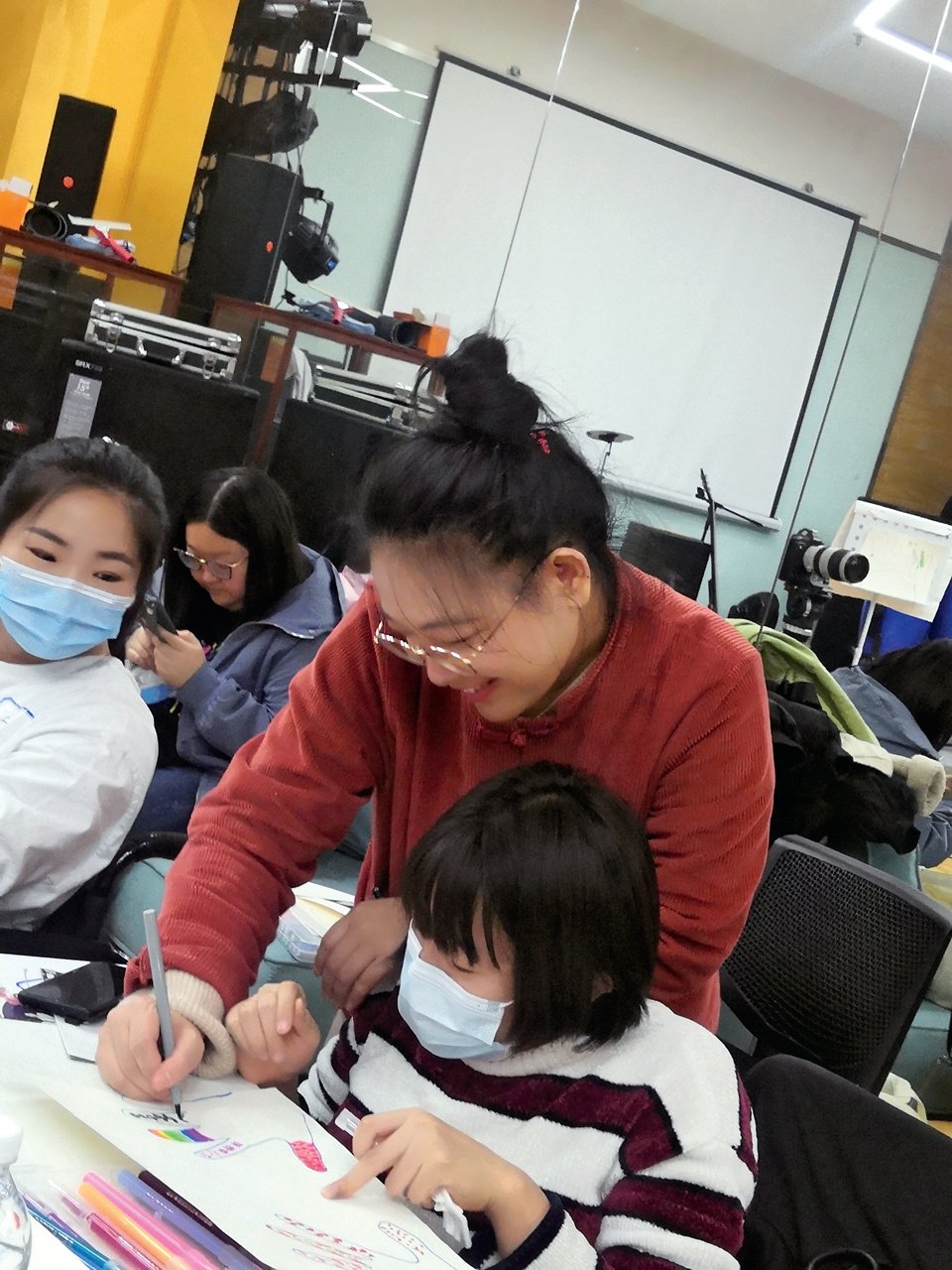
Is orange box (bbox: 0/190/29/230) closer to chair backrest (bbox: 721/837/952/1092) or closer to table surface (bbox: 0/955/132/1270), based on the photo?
chair backrest (bbox: 721/837/952/1092)

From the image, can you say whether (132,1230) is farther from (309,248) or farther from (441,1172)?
(309,248)

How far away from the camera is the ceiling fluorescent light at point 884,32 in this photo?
4770 millimetres

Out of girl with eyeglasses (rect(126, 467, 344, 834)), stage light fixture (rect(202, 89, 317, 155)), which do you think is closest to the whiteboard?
stage light fixture (rect(202, 89, 317, 155))

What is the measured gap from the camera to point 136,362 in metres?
4.05

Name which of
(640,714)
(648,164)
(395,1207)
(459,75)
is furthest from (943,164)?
(395,1207)

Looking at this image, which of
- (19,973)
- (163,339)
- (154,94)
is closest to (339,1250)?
(19,973)

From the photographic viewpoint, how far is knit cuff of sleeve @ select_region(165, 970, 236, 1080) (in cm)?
111

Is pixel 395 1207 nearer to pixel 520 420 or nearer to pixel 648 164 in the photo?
pixel 520 420

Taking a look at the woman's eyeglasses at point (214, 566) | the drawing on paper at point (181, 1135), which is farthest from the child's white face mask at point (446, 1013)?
the woman's eyeglasses at point (214, 566)

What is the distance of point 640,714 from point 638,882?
18 centimetres

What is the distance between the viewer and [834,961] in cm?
184

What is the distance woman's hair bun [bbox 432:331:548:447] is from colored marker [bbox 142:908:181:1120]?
1.63ft

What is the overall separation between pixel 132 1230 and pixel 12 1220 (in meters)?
0.12

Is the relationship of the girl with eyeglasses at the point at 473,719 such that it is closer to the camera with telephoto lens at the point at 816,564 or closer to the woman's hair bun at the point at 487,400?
the woman's hair bun at the point at 487,400
